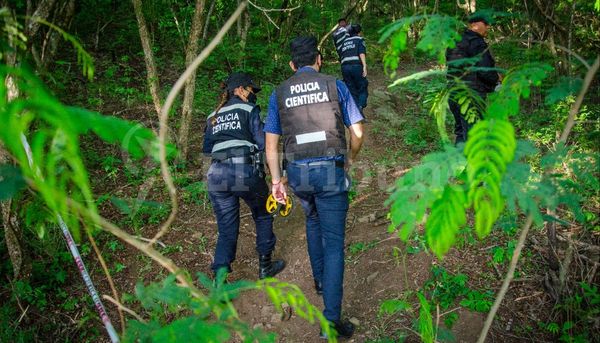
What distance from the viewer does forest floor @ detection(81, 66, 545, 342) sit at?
3.62 metres

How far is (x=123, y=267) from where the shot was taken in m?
4.89

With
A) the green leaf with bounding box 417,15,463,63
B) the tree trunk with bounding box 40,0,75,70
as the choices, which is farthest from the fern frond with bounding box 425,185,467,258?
the tree trunk with bounding box 40,0,75,70

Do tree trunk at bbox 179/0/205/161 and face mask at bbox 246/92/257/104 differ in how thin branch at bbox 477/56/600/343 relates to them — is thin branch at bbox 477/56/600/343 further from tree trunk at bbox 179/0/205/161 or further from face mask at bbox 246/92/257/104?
tree trunk at bbox 179/0/205/161

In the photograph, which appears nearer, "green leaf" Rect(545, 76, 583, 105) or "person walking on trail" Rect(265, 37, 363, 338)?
"green leaf" Rect(545, 76, 583, 105)

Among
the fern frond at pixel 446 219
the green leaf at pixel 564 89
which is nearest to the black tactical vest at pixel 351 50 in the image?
the green leaf at pixel 564 89

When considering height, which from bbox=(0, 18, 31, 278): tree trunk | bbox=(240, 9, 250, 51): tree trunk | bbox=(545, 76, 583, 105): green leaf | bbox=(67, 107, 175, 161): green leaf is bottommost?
bbox=(0, 18, 31, 278): tree trunk

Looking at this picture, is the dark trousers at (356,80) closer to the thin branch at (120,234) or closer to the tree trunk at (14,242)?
the tree trunk at (14,242)

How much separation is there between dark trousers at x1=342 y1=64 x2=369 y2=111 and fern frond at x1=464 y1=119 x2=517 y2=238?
6.55 metres

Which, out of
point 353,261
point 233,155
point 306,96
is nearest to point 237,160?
point 233,155

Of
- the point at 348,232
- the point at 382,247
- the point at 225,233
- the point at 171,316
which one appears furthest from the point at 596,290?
the point at 171,316

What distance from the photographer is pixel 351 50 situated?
7949 millimetres

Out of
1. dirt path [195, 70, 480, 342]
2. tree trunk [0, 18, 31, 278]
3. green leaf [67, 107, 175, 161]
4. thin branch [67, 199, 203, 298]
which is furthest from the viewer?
tree trunk [0, 18, 31, 278]

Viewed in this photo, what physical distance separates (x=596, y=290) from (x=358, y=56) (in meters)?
5.97

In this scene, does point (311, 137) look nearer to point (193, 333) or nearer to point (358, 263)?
point (358, 263)
